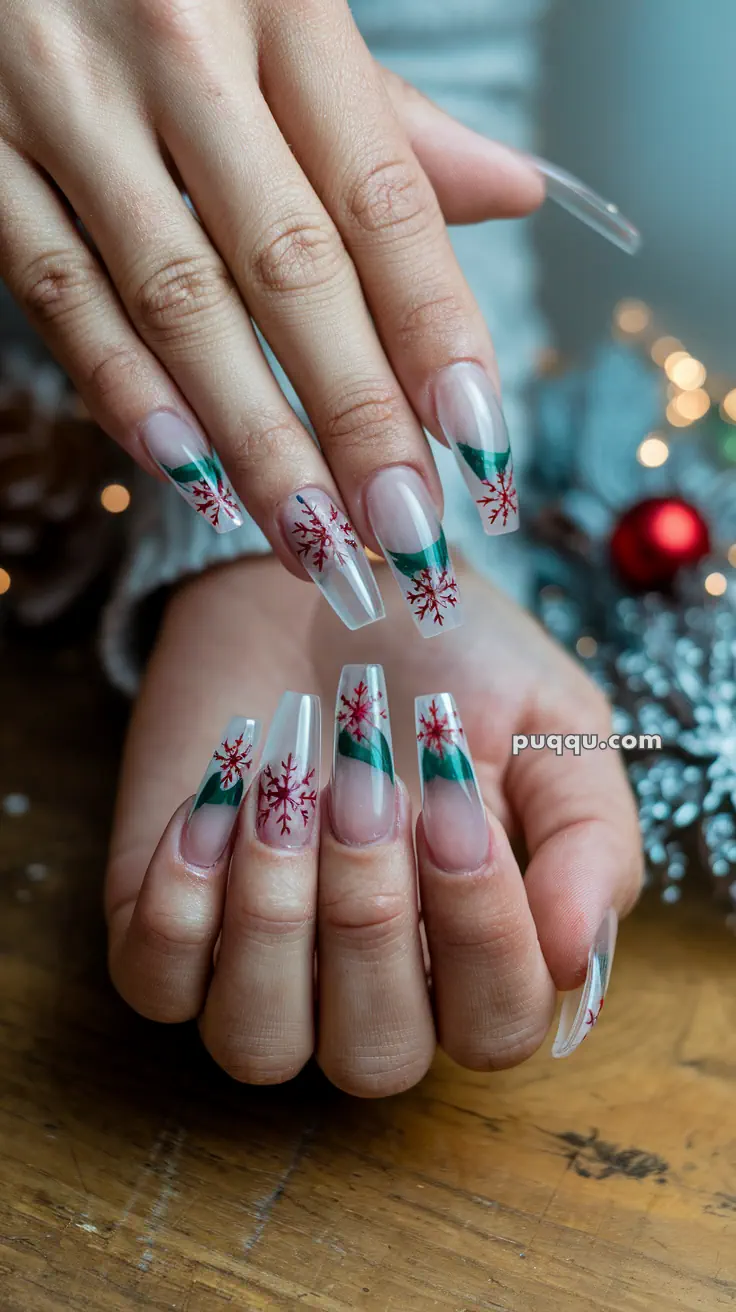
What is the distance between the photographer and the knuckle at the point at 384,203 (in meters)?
0.44

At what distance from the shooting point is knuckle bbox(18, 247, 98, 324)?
1.44 ft

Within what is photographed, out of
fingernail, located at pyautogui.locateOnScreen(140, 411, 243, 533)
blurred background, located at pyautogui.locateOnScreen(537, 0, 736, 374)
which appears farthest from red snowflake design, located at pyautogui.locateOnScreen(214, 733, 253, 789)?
blurred background, located at pyautogui.locateOnScreen(537, 0, 736, 374)

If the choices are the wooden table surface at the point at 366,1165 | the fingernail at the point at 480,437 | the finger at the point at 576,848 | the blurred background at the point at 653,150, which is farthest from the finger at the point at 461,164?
the blurred background at the point at 653,150

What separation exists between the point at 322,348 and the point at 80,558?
0.34m

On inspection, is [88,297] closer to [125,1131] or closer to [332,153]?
[332,153]

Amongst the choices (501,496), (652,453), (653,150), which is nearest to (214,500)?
(501,496)

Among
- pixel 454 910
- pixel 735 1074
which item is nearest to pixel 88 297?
pixel 454 910

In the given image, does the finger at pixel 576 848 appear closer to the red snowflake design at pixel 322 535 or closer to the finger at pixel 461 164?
the red snowflake design at pixel 322 535

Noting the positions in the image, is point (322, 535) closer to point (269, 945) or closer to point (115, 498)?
point (269, 945)

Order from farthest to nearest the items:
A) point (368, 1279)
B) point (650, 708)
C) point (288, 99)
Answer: point (650, 708) < point (288, 99) < point (368, 1279)

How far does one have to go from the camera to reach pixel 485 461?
0.44 m

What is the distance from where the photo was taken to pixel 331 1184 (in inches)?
14.2

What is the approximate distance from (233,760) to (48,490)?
0.36 m

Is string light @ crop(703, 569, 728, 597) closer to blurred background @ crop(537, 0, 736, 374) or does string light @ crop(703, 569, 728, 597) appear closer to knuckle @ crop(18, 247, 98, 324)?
knuckle @ crop(18, 247, 98, 324)
